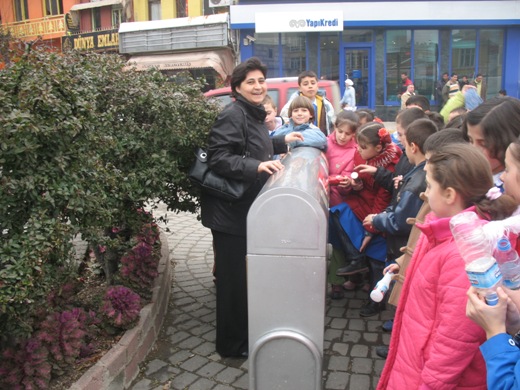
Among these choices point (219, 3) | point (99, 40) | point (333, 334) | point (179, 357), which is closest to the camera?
point (179, 357)

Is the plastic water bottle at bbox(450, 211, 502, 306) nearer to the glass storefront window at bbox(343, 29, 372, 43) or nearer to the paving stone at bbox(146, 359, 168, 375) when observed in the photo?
the paving stone at bbox(146, 359, 168, 375)

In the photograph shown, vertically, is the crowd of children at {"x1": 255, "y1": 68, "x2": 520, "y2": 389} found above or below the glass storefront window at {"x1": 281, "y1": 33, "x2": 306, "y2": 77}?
below

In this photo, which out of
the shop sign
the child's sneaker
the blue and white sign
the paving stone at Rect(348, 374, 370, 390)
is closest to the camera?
the paving stone at Rect(348, 374, 370, 390)

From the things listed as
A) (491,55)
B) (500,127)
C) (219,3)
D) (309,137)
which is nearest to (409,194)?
(500,127)

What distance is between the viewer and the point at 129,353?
131 inches

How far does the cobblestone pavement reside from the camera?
334 centimetres

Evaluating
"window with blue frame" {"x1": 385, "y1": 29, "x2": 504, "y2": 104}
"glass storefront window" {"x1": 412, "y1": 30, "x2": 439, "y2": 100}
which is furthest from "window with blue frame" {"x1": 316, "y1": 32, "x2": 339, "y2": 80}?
"glass storefront window" {"x1": 412, "y1": 30, "x2": 439, "y2": 100}

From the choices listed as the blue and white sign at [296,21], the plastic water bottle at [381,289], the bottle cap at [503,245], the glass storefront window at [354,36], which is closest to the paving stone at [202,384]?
the plastic water bottle at [381,289]

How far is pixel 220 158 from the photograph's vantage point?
10.8 ft

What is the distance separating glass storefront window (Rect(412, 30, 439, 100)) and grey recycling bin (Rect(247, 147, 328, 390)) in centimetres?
1853

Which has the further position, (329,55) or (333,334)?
(329,55)

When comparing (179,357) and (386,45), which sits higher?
(386,45)

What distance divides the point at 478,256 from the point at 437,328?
484 mm

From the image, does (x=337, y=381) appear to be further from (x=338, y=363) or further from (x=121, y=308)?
(x=121, y=308)
